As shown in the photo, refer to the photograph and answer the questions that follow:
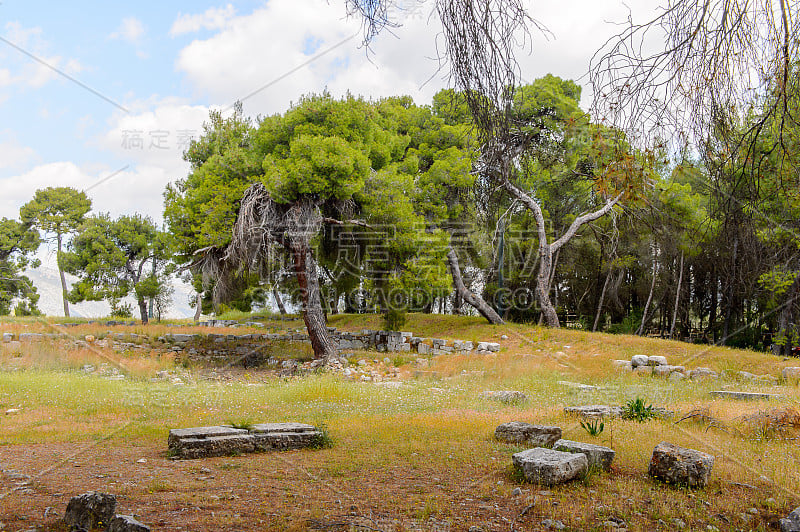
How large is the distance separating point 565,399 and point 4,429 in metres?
8.87

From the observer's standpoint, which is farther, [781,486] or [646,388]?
[646,388]

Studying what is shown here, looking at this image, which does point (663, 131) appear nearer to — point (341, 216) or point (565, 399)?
point (565, 399)

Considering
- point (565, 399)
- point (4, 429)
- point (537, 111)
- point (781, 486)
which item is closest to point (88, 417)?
point (4, 429)

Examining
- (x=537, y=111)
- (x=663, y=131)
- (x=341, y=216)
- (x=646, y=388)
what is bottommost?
(x=646, y=388)

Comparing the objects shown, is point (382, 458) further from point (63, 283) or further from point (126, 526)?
point (63, 283)

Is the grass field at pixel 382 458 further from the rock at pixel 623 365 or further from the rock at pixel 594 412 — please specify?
the rock at pixel 623 365

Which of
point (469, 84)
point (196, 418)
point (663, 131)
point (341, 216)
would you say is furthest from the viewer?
point (341, 216)

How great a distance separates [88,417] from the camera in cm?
829

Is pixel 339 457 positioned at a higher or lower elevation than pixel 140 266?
lower

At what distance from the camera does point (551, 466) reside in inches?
184

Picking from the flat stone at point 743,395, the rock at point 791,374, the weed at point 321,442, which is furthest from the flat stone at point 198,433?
the rock at point 791,374

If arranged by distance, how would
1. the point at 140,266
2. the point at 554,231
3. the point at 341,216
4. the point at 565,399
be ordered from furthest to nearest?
the point at 140,266, the point at 554,231, the point at 341,216, the point at 565,399

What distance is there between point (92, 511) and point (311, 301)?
12737 mm

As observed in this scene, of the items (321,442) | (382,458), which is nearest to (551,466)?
(382,458)
